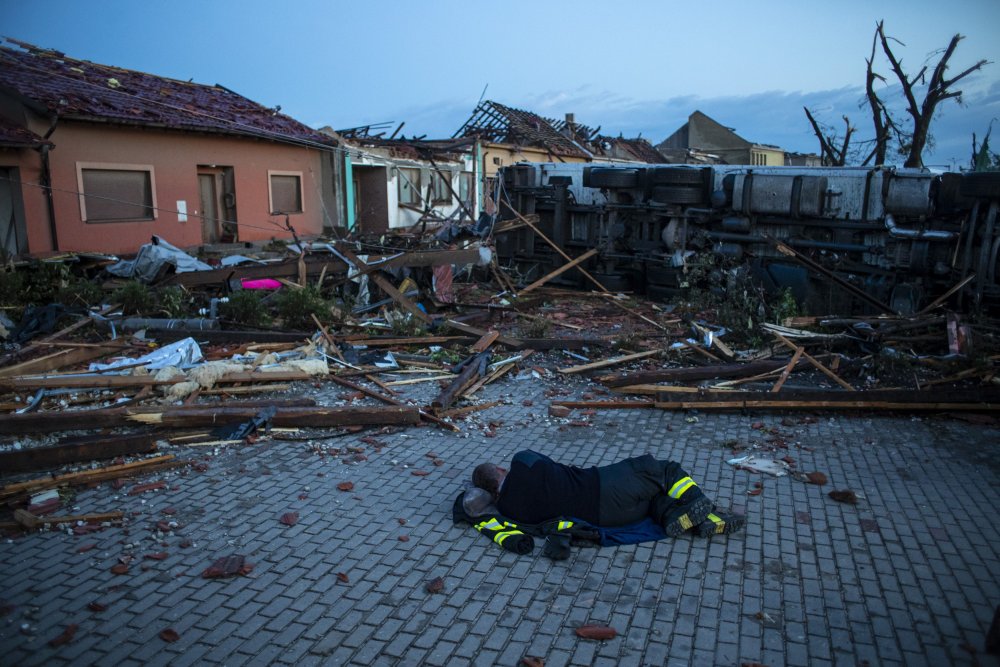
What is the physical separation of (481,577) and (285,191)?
61.7ft

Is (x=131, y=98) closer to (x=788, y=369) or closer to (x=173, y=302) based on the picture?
(x=173, y=302)

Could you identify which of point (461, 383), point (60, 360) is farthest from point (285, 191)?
point (461, 383)

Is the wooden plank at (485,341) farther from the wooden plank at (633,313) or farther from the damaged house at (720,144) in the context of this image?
the damaged house at (720,144)

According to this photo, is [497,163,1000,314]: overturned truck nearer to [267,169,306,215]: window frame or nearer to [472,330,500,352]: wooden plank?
[472,330,500,352]: wooden plank

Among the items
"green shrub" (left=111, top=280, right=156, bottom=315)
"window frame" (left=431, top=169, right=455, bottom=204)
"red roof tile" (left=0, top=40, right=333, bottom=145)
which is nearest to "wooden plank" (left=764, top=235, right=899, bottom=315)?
"green shrub" (left=111, top=280, right=156, bottom=315)

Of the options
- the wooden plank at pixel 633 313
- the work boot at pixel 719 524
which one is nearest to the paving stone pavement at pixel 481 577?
the work boot at pixel 719 524

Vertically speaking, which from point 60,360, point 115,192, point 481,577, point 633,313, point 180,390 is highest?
point 115,192

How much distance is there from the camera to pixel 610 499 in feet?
16.4

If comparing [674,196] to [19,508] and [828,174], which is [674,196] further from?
[19,508]

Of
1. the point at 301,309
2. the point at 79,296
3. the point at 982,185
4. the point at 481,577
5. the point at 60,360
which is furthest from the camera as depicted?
the point at 79,296

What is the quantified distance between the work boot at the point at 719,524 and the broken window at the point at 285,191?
1826cm

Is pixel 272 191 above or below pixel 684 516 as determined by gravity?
above

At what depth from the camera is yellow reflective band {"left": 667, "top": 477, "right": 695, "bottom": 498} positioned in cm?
508

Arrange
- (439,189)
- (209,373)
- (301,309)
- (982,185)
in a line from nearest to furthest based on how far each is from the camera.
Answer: (209,373) < (982,185) < (301,309) < (439,189)
